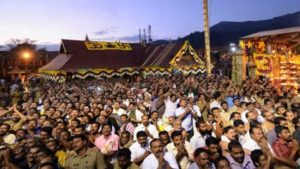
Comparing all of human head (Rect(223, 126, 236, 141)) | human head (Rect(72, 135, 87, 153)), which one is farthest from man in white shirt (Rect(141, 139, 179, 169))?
human head (Rect(223, 126, 236, 141))

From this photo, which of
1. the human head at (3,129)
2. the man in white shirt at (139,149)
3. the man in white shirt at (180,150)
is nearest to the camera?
the man in white shirt at (180,150)

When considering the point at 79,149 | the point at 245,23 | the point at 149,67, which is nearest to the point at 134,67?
the point at 149,67

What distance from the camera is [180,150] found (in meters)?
5.19

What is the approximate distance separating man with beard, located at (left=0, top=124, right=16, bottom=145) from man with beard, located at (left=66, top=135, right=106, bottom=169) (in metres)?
2.03

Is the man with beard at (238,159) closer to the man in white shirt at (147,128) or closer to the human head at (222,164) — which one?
the human head at (222,164)

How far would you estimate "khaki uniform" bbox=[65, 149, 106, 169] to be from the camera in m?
4.70

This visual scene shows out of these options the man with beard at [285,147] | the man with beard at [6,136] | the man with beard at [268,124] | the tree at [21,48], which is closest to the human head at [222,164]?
the man with beard at [285,147]

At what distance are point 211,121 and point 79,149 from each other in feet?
10.2

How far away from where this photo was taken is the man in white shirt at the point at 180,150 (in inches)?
200

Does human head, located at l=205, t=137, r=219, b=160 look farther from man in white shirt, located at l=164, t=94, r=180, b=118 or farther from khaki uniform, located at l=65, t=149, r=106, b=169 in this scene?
man in white shirt, located at l=164, t=94, r=180, b=118

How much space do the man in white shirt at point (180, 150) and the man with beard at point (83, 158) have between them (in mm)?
1177

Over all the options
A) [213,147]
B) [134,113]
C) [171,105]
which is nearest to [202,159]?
[213,147]

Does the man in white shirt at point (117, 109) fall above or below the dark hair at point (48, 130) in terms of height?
below

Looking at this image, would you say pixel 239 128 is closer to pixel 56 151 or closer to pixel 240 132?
pixel 240 132
